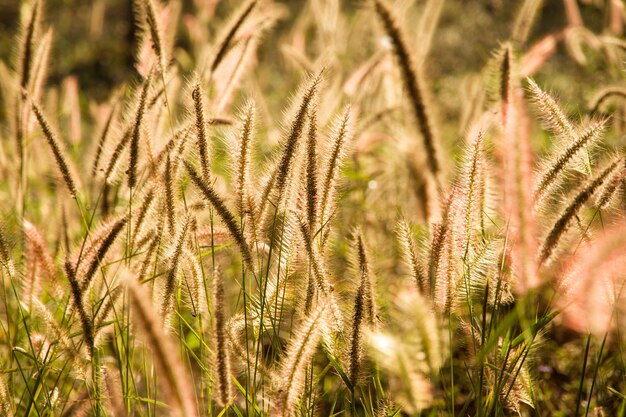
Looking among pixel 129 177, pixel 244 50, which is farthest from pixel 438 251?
pixel 244 50

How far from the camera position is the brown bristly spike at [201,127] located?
4.74 feet

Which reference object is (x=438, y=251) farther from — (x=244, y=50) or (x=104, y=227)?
(x=244, y=50)

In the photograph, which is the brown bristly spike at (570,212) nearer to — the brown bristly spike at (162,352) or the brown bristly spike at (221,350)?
the brown bristly spike at (221,350)

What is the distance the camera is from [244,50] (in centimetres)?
227

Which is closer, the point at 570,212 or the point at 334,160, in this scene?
the point at 570,212

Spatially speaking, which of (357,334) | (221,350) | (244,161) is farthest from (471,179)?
(221,350)

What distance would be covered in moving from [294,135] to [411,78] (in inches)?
14.0

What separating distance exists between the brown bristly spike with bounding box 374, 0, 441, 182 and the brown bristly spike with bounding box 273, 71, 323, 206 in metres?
0.26

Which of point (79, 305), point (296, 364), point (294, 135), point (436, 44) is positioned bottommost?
point (296, 364)

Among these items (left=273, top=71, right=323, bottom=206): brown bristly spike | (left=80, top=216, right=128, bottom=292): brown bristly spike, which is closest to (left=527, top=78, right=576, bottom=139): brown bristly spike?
(left=273, top=71, right=323, bottom=206): brown bristly spike

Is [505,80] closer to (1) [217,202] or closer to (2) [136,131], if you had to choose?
(1) [217,202]

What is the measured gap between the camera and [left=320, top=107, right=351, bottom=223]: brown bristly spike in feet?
4.67

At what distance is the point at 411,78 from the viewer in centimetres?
113

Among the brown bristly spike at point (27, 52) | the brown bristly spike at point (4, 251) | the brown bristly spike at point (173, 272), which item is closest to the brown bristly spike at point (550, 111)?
the brown bristly spike at point (173, 272)
